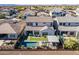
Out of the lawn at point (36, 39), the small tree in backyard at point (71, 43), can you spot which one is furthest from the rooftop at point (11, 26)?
the small tree in backyard at point (71, 43)

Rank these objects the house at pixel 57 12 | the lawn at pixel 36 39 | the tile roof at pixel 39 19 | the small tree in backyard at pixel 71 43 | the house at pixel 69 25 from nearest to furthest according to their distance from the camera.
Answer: the small tree in backyard at pixel 71 43 < the lawn at pixel 36 39 < the house at pixel 69 25 < the tile roof at pixel 39 19 < the house at pixel 57 12

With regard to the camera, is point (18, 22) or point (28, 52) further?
point (18, 22)

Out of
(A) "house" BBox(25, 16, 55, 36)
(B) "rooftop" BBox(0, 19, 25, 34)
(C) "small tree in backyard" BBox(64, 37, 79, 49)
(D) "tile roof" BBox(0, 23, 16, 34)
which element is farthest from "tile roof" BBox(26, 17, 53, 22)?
(C) "small tree in backyard" BBox(64, 37, 79, 49)

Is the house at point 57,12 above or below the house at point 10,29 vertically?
above

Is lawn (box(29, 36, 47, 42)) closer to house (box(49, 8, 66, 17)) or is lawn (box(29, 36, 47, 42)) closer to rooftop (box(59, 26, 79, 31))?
rooftop (box(59, 26, 79, 31))

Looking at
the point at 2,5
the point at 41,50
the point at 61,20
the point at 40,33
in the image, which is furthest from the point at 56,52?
the point at 2,5

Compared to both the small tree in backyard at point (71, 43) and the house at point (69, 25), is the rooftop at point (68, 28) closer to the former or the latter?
the house at point (69, 25)
